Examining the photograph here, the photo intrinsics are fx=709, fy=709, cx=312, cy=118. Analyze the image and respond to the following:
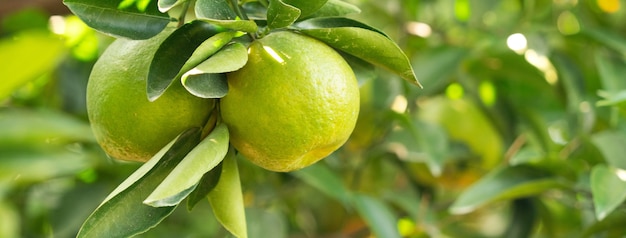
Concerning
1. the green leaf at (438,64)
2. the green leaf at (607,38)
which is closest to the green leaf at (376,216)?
the green leaf at (438,64)

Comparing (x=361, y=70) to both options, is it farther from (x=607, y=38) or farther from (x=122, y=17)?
(x=607, y=38)

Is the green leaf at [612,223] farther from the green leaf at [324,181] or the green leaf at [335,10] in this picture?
the green leaf at [335,10]

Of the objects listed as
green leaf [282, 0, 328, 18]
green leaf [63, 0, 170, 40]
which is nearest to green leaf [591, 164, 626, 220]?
green leaf [282, 0, 328, 18]

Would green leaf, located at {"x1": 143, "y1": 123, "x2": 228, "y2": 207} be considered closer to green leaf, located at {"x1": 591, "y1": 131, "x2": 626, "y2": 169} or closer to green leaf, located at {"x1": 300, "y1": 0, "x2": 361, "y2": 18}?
green leaf, located at {"x1": 300, "y1": 0, "x2": 361, "y2": 18}

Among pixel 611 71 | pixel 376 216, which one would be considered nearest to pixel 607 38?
pixel 611 71

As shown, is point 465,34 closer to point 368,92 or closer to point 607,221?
point 368,92

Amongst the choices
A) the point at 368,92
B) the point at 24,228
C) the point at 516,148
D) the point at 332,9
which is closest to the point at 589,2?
the point at 516,148
